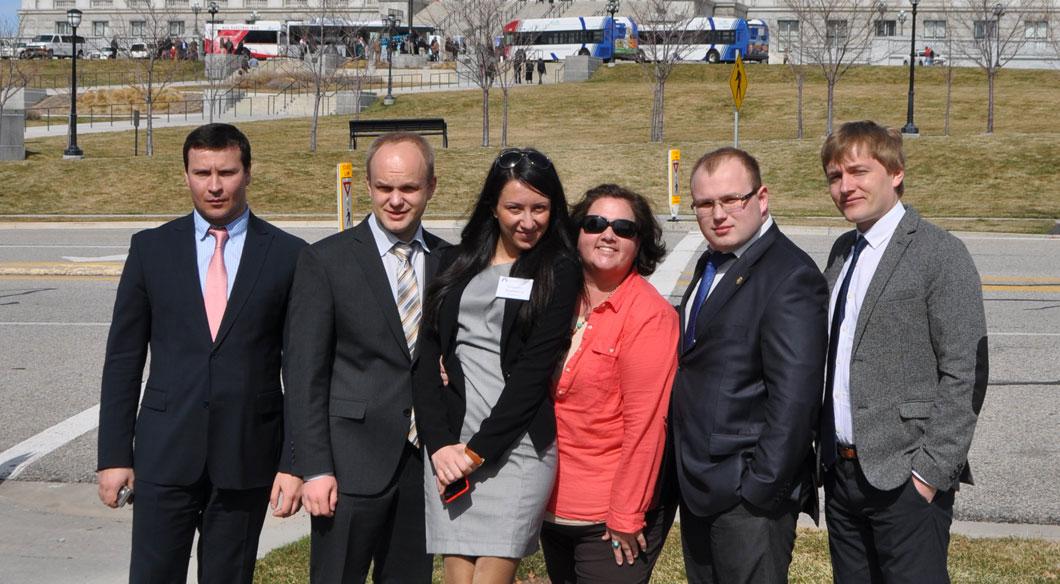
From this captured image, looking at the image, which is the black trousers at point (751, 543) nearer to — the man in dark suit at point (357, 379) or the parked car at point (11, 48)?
the man in dark suit at point (357, 379)

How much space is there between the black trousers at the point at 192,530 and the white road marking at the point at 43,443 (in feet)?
11.0

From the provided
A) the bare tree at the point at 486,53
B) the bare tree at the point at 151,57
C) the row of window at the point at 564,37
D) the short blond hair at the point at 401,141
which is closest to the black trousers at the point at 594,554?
the short blond hair at the point at 401,141

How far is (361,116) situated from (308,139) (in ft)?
24.3

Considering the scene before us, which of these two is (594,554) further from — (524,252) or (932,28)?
(932,28)

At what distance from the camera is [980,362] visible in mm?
3621

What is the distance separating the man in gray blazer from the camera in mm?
3594

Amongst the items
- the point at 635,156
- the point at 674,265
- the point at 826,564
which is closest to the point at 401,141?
the point at 826,564

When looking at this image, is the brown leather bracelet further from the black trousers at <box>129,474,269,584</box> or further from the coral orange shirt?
the black trousers at <box>129,474,269,584</box>

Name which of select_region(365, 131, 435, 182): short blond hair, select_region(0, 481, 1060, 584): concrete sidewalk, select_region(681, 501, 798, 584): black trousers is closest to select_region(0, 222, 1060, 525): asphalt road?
select_region(0, 481, 1060, 584): concrete sidewalk

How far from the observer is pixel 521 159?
3.74 meters

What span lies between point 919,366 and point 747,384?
0.56 meters

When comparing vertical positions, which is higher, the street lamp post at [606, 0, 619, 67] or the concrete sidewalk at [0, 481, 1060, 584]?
the street lamp post at [606, 0, 619, 67]

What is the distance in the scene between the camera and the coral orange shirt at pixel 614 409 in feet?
12.2

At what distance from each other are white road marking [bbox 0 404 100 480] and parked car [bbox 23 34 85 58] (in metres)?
67.9
